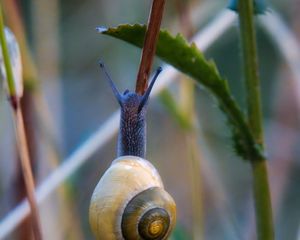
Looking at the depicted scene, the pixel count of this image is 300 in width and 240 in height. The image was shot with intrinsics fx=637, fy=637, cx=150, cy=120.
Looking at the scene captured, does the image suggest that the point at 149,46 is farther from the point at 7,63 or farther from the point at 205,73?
the point at 7,63

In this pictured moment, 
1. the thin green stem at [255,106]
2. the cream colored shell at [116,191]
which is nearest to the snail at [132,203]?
the cream colored shell at [116,191]

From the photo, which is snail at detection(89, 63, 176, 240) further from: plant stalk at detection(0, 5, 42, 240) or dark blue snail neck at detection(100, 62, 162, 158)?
plant stalk at detection(0, 5, 42, 240)

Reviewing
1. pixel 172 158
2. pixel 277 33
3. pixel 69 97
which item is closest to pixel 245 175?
pixel 172 158

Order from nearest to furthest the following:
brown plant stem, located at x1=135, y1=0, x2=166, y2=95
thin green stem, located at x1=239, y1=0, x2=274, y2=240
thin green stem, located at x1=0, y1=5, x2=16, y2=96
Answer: brown plant stem, located at x1=135, y1=0, x2=166, y2=95 < thin green stem, located at x1=239, y1=0, x2=274, y2=240 < thin green stem, located at x1=0, y1=5, x2=16, y2=96

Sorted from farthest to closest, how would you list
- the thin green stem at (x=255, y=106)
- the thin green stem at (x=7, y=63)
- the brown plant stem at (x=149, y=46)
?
the thin green stem at (x=7, y=63), the thin green stem at (x=255, y=106), the brown plant stem at (x=149, y=46)

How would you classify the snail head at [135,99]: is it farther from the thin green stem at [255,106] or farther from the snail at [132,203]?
the thin green stem at [255,106]

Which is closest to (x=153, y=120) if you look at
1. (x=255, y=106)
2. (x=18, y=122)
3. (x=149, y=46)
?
(x=18, y=122)

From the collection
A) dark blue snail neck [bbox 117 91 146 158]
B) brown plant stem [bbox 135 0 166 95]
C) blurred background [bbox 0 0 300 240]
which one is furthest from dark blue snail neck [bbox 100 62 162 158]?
blurred background [bbox 0 0 300 240]

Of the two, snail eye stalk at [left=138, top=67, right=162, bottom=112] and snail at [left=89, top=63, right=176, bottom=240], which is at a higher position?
snail eye stalk at [left=138, top=67, right=162, bottom=112]
